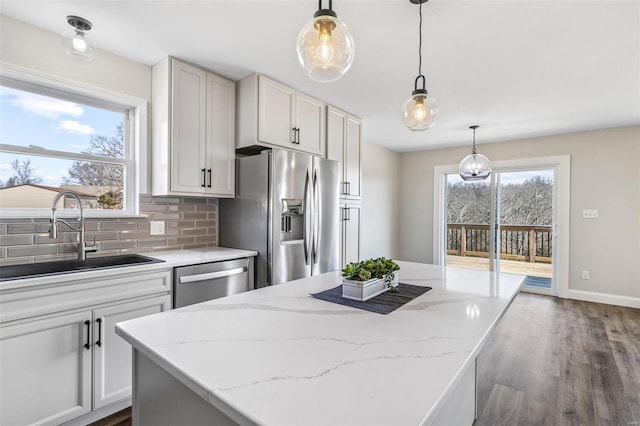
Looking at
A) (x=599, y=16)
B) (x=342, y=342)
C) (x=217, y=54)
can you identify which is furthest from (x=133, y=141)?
(x=599, y=16)

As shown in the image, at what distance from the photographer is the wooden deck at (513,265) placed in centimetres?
478

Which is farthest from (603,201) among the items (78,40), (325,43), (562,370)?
(78,40)

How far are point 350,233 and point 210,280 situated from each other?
5.90 feet

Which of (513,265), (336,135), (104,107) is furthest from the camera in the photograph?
(513,265)

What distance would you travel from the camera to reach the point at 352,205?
375 cm

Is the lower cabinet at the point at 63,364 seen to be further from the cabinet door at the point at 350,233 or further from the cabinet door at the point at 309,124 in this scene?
the cabinet door at the point at 350,233

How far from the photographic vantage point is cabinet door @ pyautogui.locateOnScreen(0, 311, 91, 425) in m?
1.55

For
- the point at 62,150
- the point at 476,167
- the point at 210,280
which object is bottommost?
the point at 210,280

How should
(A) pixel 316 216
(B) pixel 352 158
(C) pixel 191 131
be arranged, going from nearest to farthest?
(C) pixel 191 131 < (A) pixel 316 216 < (B) pixel 352 158

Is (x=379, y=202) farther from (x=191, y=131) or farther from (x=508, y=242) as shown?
(x=191, y=131)

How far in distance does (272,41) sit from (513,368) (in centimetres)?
303

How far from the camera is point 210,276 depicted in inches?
88.8

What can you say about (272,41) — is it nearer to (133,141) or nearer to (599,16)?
(133,141)

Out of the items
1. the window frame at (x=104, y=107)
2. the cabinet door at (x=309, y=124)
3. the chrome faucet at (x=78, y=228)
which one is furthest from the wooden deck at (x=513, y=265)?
the chrome faucet at (x=78, y=228)
